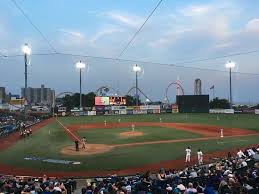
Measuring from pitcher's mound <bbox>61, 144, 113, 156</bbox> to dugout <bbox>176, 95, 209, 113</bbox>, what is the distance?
1999 inches

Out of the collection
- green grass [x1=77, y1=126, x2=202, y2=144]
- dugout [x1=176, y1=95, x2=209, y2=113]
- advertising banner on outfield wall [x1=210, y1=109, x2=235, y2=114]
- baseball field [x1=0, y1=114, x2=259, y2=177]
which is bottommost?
baseball field [x1=0, y1=114, x2=259, y2=177]

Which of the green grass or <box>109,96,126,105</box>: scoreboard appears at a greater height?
<box>109,96,126,105</box>: scoreboard

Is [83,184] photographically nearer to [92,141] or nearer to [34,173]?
[34,173]

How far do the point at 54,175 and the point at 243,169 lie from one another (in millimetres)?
11780

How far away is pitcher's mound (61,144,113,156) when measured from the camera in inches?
1323

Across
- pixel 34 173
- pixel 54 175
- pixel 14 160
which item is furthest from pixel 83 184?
pixel 14 160

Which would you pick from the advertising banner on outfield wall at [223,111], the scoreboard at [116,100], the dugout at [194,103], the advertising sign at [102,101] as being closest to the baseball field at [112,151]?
the scoreboard at [116,100]

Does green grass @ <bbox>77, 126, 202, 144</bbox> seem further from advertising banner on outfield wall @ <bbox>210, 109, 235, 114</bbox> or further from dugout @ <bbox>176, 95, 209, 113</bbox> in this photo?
advertising banner on outfield wall @ <bbox>210, 109, 235, 114</bbox>

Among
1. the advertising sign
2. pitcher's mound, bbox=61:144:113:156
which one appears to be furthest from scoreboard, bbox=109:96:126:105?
pitcher's mound, bbox=61:144:113:156

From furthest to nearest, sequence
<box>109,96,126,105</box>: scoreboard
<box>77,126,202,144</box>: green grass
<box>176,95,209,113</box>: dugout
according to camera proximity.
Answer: <box>176,95,209,113</box>: dugout < <box>109,96,126,105</box>: scoreboard < <box>77,126,202,144</box>: green grass

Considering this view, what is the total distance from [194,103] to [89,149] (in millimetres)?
55458

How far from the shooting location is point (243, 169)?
770 inches

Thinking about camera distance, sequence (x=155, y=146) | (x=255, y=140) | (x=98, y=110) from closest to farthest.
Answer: (x=155, y=146) < (x=255, y=140) < (x=98, y=110)

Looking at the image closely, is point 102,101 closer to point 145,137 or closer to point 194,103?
point 194,103
